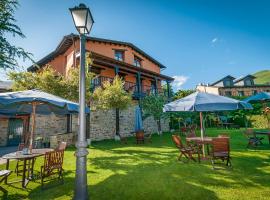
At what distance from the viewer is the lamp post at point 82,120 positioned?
3049 millimetres

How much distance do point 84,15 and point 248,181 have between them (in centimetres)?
546

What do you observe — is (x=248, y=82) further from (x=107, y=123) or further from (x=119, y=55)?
(x=107, y=123)

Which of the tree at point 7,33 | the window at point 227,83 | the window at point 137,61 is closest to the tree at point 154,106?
the window at point 137,61

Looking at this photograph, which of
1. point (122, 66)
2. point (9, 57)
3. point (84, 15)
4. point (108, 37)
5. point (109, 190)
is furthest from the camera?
point (108, 37)

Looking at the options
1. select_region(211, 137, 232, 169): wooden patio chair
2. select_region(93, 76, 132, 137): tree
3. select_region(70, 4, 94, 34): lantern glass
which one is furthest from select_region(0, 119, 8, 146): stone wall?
select_region(211, 137, 232, 169): wooden patio chair

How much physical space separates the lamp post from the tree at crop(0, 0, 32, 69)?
4.33m

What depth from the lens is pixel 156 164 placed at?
21.2ft

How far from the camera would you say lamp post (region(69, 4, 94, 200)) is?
3.05 m

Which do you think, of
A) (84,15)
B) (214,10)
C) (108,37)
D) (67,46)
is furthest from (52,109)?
(108,37)

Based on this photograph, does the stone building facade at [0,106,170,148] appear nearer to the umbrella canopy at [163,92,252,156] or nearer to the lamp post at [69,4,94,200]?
the umbrella canopy at [163,92,252,156]

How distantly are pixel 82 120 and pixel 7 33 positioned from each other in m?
5.65

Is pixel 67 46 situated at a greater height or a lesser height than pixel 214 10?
greater

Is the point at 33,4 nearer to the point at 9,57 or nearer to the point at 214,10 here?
the point at 9,57

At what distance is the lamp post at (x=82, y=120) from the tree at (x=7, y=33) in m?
4.33
